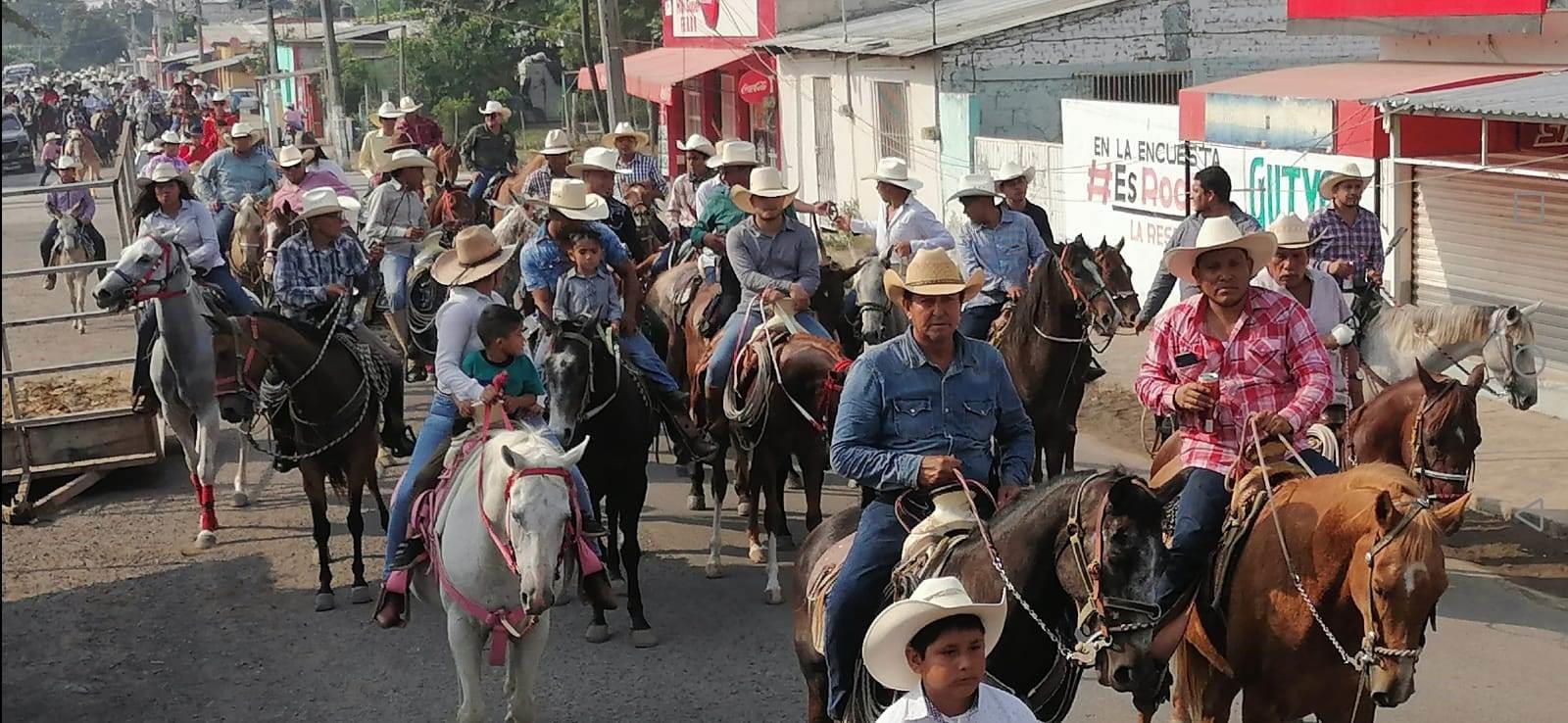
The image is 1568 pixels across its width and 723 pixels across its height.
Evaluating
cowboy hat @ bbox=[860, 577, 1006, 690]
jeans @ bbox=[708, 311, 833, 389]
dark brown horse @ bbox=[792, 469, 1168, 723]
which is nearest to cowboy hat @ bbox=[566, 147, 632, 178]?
jeans @ bbox=[708, 311, 833, 389]

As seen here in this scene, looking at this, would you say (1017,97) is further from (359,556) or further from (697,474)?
(359,556)

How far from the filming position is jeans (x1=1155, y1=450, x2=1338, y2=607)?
20.3 feet

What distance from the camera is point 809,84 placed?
99.9 ft

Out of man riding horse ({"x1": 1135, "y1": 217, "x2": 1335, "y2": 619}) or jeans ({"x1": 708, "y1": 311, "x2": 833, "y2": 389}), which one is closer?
man riding horse ({"x1": 1135, "y1": 217, "x2": 1335, "y2": 619})

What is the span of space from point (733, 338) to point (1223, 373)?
16.2ft

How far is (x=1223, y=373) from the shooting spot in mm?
6340

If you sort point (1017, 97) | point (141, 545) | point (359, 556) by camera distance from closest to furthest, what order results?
point (359, 556) < point (141, 545) < point (1017, 97)

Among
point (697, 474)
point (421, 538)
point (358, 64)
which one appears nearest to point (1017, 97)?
point (697, 474)

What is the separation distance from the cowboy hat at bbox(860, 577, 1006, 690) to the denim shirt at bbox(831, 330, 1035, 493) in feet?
4.54

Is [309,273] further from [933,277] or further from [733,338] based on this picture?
[933,277]

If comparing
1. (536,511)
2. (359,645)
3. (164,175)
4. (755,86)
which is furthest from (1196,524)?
(755,86)

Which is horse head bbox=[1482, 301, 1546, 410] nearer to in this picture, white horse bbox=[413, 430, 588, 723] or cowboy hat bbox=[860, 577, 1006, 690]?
white horse bbox=[413, 430, 588, 723]

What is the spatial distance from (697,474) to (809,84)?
62.1 ft

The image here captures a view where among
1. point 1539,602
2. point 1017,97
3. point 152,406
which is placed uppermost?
point 1017,97
